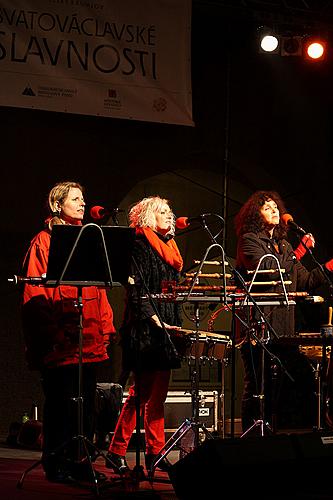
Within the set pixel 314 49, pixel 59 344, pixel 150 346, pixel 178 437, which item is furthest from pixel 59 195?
pixel 314 49

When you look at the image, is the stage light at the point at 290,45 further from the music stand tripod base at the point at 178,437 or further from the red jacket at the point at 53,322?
the music stand tripod base at the point at 178,437

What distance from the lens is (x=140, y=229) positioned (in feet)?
18.5

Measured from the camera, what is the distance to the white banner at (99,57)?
7.35 meters

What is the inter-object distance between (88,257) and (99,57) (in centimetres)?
334

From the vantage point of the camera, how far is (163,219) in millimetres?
5734

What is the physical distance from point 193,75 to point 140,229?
11.0ft

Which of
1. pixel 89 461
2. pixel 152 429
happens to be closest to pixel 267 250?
pixel 152 429

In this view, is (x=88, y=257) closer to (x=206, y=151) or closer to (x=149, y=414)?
(x=149, y=414)

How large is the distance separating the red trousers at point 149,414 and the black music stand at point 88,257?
0.55 meters

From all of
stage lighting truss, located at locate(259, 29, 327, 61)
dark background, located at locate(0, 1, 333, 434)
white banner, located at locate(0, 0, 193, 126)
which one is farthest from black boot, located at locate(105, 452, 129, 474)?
stage lighting truss, located at locate(259, 29, 327, 61)

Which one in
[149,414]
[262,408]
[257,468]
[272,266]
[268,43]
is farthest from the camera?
[268,43]

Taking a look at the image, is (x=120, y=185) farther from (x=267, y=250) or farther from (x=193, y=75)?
(x=267, y=250)

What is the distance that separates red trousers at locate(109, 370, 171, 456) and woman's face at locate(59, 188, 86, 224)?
1059 mm

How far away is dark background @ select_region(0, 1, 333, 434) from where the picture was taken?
7.88 meters
